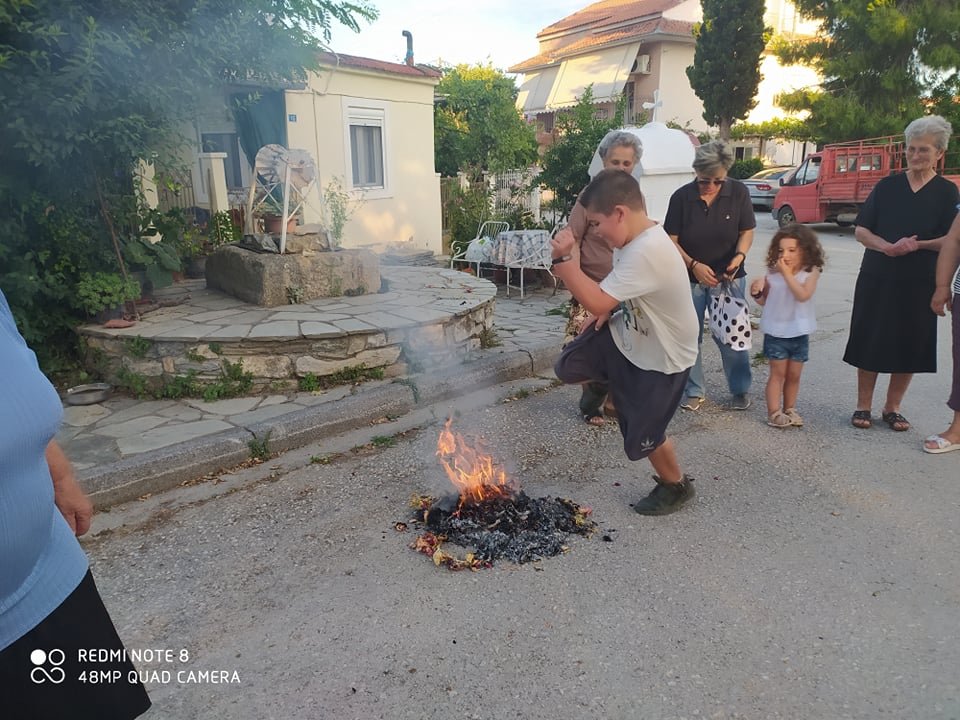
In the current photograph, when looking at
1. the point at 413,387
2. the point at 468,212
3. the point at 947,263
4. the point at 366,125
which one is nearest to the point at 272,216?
the point at 413,387

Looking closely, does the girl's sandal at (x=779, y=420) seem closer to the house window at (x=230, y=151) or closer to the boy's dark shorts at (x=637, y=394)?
the boy's dark shorts at (x=637, y=394)

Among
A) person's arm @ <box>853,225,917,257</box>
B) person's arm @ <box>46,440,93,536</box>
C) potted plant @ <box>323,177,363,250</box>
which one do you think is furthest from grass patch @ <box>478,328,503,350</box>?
person's arm @ <box>46,440,93,536</box>

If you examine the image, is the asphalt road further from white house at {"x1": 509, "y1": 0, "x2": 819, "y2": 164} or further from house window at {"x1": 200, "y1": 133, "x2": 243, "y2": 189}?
white house at {"x1": 509, "y1": 0, "x2": 819, "y2": 164}

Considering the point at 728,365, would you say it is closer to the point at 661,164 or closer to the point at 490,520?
the point at 490,520

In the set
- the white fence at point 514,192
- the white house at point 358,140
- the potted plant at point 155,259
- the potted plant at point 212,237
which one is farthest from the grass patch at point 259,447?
the white fence at point 514,192

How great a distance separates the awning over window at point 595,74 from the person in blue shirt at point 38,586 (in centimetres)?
2769

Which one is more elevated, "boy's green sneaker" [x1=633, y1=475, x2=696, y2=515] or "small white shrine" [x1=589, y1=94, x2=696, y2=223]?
"small white shrine" [x1=589, y1=94, x2=696, y2=223]

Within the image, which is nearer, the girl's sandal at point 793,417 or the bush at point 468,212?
the girl's sandal at point 793,417

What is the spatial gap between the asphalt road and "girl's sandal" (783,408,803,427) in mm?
262

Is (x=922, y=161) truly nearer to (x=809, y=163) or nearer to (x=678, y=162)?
(x=678, y=162)

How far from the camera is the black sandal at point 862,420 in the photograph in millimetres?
4711

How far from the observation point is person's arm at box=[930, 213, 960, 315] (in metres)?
4.05

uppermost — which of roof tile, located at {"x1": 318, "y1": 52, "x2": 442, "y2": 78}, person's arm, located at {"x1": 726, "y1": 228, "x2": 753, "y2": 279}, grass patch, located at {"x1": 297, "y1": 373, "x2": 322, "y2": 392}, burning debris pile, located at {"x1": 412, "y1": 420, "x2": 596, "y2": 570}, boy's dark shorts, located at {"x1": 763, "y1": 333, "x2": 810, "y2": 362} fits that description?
roof tile, located at {"x1": 318, "y1": 52, "x2": 442, "y2": 78}

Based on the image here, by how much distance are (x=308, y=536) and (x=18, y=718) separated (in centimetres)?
206
